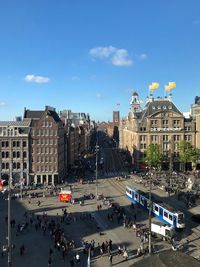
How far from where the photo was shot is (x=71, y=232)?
189 feet

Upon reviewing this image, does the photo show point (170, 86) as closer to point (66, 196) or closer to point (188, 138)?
point (188, 138)

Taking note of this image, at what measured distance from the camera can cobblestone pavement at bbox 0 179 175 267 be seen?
45625 millimetres

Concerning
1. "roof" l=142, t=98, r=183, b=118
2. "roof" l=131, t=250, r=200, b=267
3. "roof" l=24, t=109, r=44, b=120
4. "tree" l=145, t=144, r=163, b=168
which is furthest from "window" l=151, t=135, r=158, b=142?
"roof" l=131, t=250, r=200, b=267

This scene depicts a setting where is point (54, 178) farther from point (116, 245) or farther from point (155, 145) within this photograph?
point (116, 245)

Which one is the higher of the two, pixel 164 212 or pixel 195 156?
pixel 195 156

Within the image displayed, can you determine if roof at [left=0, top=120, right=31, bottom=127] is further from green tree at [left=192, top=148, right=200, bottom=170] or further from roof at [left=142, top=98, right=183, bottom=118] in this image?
green tree at [left=192, top=148, right=200, bottom=170]

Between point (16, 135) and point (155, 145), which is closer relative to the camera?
point (16, 135)

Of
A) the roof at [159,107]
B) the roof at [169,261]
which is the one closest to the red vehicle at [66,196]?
the roof at [159,107]

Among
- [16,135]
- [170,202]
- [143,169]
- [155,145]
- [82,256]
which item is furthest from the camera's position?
[143,169]

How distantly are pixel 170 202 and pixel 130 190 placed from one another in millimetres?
9149

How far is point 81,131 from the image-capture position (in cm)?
18112

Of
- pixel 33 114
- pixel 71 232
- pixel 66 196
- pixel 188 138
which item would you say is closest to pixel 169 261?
pixel 71 232

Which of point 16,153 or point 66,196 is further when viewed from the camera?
point 16,153

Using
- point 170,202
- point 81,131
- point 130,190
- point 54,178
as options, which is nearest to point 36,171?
point 54,178
